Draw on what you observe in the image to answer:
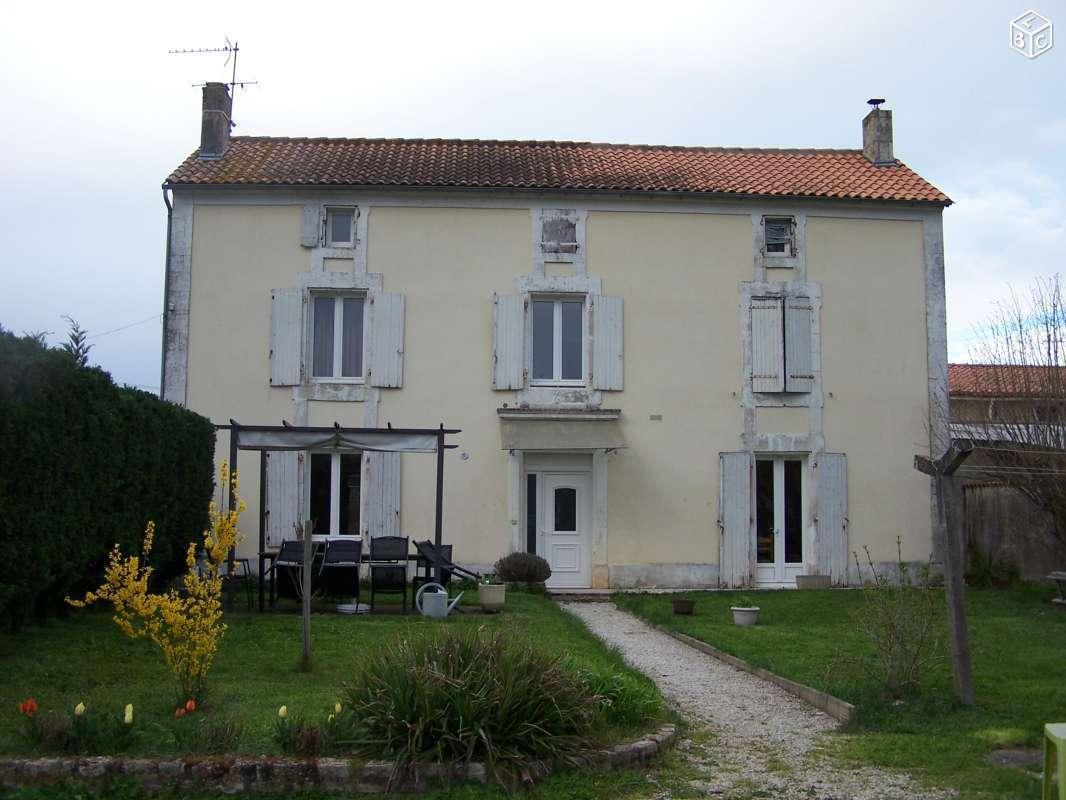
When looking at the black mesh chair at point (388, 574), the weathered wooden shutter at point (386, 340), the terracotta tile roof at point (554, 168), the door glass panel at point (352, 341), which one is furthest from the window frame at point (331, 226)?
the black mesh chair at point (388, 574)

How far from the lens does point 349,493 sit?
16531mm

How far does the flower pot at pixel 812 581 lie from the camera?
1652cm

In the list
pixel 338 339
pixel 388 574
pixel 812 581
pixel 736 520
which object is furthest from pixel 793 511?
pixel 388 574

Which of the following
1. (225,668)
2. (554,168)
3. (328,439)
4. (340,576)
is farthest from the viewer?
(554,168)

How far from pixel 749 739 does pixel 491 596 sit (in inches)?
221

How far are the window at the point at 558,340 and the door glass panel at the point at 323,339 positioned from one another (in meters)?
3.25

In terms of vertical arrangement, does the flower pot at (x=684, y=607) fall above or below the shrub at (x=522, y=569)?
below

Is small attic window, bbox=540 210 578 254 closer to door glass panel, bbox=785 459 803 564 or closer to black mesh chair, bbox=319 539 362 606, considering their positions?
door glass panel, bbox=785 459 803 564

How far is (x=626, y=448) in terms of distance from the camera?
54.6 ft

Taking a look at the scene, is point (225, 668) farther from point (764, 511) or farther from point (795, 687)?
point (764, 511)

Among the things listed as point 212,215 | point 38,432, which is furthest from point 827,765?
point 212,215

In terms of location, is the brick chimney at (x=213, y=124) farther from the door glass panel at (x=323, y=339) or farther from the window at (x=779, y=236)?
the window at (x=779, y=236)

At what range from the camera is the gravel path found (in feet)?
18.0

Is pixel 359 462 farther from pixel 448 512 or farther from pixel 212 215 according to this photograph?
pixel 212 215
